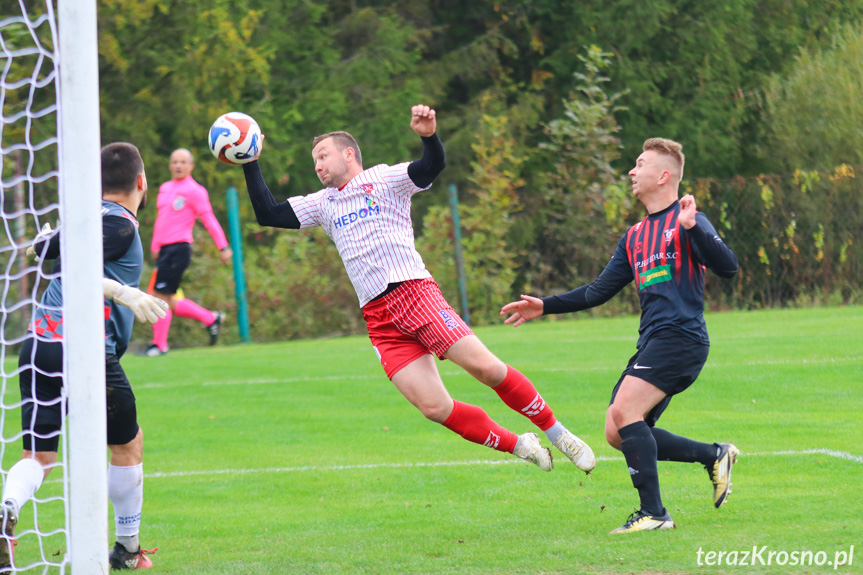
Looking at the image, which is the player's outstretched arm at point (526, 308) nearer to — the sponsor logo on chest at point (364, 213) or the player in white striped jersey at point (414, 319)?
the player in white striped jersey at point (414, 319)

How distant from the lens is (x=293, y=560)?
4.62 meters

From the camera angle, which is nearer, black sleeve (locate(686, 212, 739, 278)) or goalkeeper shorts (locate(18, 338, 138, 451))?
goalkeeper shorts (locate(18, 338, 138, 451))

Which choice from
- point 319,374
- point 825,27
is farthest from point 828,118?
point 319,374

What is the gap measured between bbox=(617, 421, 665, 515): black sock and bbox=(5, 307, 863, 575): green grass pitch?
18 cm

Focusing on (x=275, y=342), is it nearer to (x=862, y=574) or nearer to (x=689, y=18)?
(x=862, y=574)

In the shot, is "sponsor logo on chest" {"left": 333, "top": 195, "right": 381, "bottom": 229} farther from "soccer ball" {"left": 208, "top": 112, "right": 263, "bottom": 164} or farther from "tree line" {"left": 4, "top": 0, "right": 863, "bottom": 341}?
"tree line" {"left": 4, "top": 0, "right": 863, "bottom": 341}

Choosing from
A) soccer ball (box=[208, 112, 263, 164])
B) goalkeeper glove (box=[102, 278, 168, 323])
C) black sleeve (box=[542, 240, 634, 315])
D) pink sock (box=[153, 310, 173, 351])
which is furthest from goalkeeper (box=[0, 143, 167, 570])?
pink sock (box=[153, 310, 173, 351])

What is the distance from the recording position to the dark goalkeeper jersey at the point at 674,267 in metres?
4.63

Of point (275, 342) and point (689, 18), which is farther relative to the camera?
point (689, 18)

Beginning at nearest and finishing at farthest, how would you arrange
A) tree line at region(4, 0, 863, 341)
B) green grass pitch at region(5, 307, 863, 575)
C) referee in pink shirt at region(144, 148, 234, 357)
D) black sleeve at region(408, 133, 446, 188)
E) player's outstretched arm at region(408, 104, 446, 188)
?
green grass pitch at region(5, 307, 863, 575) → player's outstretched arm at region(408, 104, 446, 188) → black sleeve at region(408, 133, 446, 188) → referee in pink shirt at region(144, 148, 234, 357) → tree line at region(4, 0, 863, 341)

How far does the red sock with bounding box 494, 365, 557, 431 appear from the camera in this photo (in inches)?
214

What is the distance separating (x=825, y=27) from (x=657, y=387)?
87.4ft

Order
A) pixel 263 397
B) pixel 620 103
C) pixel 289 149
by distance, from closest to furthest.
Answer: pixel 263 397, pixel 289 149, pixel 620 103

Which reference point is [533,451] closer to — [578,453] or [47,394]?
[578,453]
